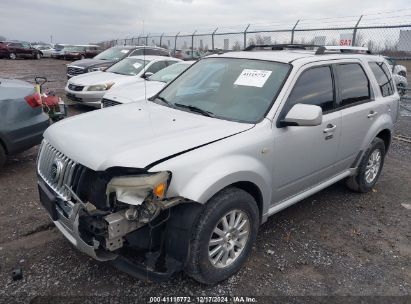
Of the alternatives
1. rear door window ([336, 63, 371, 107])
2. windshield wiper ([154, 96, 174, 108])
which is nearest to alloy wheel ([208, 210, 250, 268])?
windshield wiper ([154, 96, 174, 108])

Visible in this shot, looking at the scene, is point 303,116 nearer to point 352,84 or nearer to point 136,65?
point 352,84

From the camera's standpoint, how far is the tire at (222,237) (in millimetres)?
2658

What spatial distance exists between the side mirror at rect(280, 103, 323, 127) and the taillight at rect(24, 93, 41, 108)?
3682mm

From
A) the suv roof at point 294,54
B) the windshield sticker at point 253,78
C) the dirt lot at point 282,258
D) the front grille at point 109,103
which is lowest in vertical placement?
the dirt lot at point 282,258

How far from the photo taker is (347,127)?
4.07 metres

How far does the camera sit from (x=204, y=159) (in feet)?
8.68

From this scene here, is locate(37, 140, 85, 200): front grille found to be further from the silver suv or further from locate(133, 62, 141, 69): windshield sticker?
locate(133, 62, 141, 69): windshield sticker

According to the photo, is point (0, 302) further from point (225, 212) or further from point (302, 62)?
point (302, 62)

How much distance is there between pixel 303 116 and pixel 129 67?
25.4 ft

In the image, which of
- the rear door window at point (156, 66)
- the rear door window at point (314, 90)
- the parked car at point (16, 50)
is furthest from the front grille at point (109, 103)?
the parked car at point (16, 50)

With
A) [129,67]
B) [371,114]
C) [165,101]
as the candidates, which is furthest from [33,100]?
[129,67]

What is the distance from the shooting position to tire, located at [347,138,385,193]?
4.67 meters

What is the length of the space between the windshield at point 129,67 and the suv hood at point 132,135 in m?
6.43

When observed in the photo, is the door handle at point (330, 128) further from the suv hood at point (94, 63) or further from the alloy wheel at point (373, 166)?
the suv hood at point (94, 63)
